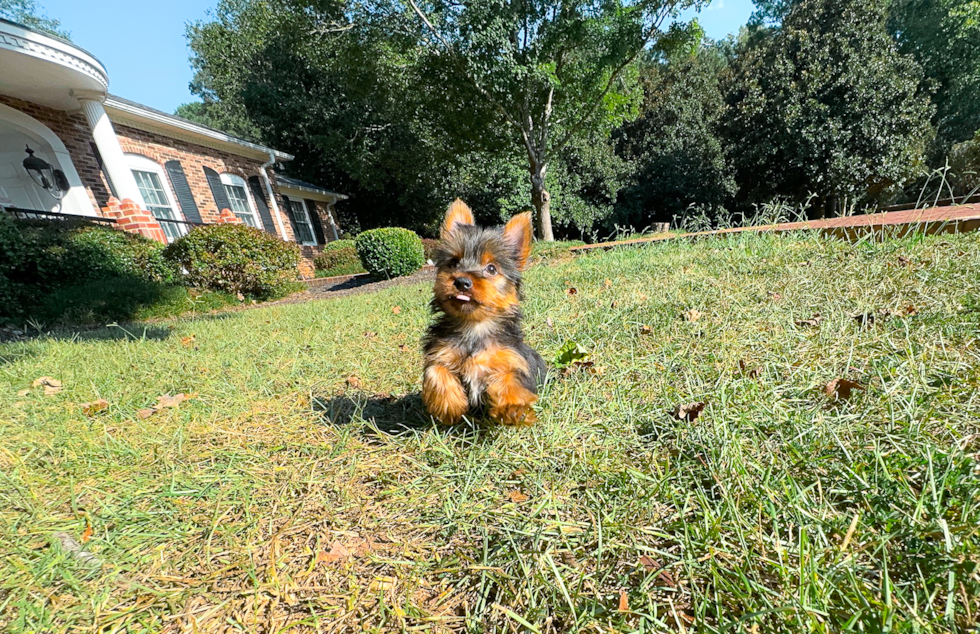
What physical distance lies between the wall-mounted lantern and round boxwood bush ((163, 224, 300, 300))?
4.83 meters

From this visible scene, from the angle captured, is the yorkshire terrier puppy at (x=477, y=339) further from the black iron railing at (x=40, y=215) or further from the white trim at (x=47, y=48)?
the black iron railing at (x=40, y=215)

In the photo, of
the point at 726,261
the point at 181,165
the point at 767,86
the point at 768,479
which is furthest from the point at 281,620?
the point at 767,86

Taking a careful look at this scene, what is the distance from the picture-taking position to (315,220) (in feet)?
80.7

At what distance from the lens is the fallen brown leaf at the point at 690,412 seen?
1977 millimetres

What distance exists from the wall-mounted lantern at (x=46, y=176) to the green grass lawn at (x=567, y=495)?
12.8 m

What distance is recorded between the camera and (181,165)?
15430mm

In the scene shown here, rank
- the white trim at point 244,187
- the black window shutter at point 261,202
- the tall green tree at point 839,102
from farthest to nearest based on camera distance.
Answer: the black window shutter at point 261,202, the white trim at point 244,187, the tall green tree at point 839,102

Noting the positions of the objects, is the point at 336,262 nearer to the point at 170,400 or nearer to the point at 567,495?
the point at 170,400

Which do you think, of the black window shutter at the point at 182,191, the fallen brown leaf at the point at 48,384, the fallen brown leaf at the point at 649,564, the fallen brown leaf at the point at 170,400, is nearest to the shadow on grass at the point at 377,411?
the fallen brown leaf at the point at 170,400

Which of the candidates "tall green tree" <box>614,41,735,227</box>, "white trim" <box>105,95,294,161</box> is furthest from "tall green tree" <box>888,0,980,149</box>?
"white trim" <box>105,95,294,161</box>

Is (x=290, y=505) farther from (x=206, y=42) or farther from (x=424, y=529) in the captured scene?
(x=206, y=42)

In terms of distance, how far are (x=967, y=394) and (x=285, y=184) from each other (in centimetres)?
2469

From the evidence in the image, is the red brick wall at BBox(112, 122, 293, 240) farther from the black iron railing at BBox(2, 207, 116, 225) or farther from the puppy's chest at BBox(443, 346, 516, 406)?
the puppy's chest at BBox(443, 346, 516, 406)

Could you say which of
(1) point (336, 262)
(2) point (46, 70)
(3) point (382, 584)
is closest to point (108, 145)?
(2) point (46, 70)
